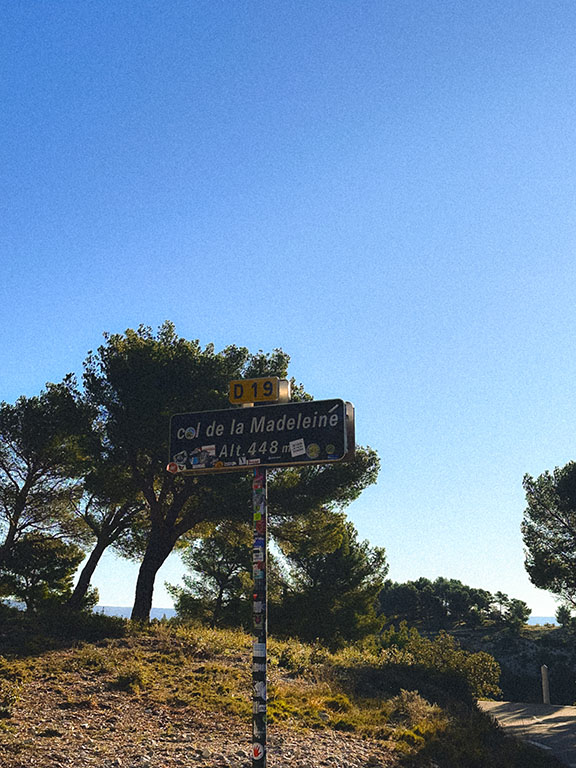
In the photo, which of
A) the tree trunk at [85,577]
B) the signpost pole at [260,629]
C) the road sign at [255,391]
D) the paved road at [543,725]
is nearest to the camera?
the signpost pole at [260,629]

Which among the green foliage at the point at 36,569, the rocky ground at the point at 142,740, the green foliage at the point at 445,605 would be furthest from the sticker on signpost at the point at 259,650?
the green foliage at the point at 445,605

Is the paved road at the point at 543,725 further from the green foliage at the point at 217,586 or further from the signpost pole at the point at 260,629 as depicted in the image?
the green foliage at the point at 217,586

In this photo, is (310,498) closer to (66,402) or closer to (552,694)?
(66,402)

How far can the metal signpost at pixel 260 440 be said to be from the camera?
787 centimetres

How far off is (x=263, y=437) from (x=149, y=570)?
705 inches

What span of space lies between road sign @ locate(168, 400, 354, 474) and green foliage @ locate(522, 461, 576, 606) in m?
31.0

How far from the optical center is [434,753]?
35.7 feet

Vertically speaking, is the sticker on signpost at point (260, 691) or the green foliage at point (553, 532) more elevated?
the green foliage at point (553, 532)

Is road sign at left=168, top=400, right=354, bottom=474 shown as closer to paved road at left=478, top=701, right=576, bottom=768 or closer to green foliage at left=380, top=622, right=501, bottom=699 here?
paved road at left=478, top=701, right=576, bottom=768

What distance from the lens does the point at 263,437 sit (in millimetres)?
8250

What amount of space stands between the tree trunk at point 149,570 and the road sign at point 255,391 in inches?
677

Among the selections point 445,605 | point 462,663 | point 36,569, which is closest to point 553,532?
point 462,663

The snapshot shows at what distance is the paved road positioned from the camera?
13.7 m

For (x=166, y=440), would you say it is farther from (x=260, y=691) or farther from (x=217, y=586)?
(x=217, y=586)
